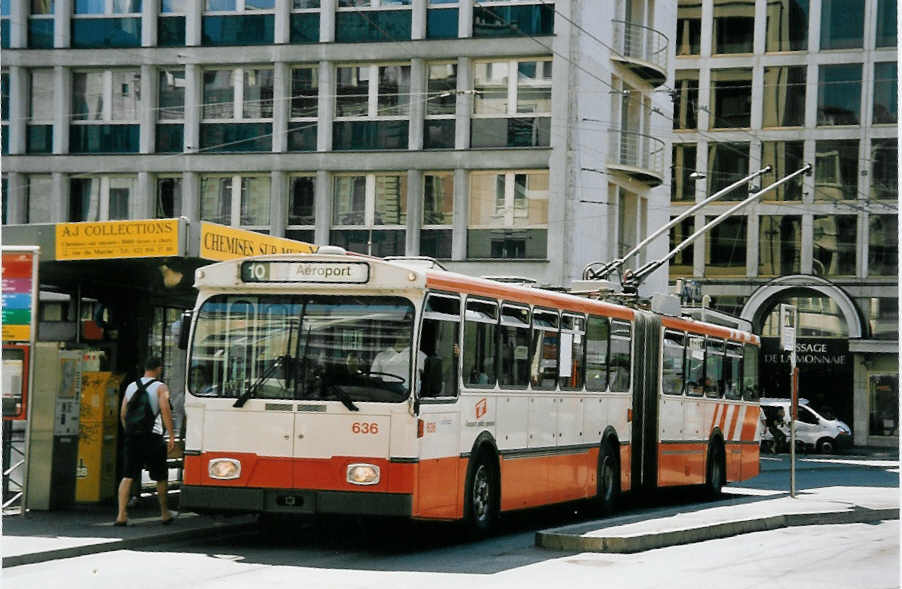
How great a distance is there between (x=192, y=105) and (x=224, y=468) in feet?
89.2

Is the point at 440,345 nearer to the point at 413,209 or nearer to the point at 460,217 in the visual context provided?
the point at 460,217

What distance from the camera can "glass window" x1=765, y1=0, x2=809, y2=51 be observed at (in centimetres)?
5619

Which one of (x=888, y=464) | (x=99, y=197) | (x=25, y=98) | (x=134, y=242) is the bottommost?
(x=888, y=464)

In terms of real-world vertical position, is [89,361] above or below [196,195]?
below

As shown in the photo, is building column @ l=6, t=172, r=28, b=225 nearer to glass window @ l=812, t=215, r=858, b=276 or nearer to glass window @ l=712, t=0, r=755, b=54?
glass window @ l=712, t=0, r=755, b=54

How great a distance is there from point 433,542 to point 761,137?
43.5 meters

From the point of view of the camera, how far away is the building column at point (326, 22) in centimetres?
3953

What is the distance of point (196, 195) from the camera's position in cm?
4031

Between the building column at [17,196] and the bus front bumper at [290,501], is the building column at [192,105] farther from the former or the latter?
the bus front bumper at [290,501]

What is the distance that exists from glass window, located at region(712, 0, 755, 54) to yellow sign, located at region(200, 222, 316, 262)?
4093 cm

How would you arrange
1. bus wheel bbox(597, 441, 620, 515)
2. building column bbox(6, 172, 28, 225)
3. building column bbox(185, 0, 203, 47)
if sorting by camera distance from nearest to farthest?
bus wheel bbox(597, 441, 620, 515)
building column bbox(185, 0, 203, 47)
building column bbox(6, 172, 28, 225)

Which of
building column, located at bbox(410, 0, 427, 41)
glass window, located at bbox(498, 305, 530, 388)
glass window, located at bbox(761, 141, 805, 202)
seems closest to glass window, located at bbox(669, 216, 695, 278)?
glass window, located at bbox(761, 141, 805, 202)

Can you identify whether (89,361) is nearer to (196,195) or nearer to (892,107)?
(196,195)

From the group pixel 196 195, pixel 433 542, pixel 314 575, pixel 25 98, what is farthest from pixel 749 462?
pixel 25 98
